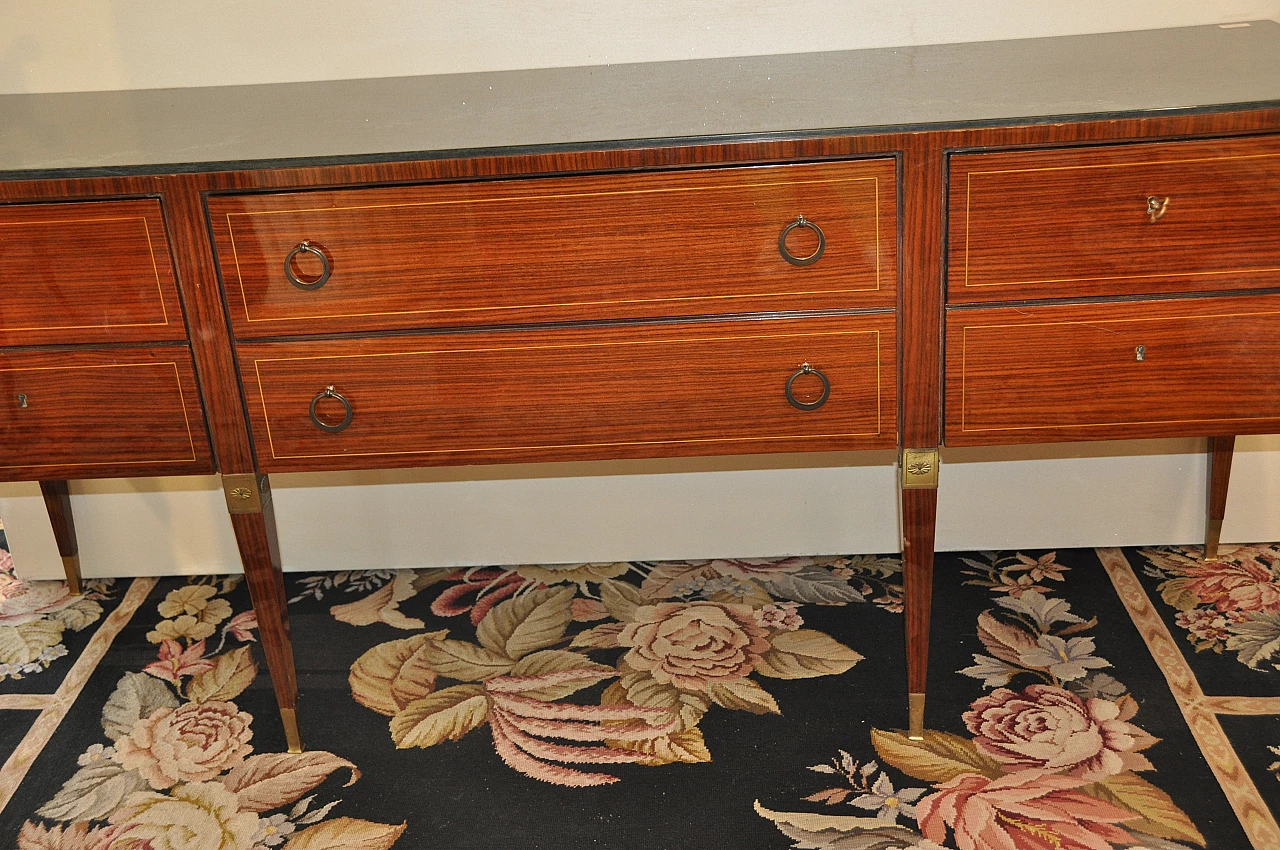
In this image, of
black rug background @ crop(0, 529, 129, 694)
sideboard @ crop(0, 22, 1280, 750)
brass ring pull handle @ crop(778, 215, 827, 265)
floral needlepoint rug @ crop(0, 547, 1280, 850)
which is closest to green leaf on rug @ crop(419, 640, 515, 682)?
floral needlepoint rug @ crop(0, 547, 1280, 850)

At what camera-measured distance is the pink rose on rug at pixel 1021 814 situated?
1.25 metres

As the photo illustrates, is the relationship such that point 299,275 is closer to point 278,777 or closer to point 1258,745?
point 278,777

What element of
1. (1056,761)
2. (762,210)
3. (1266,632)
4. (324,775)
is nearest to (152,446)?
(324,775)

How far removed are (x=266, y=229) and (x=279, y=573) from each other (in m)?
0.45

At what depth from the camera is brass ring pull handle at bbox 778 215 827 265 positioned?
1190 mm

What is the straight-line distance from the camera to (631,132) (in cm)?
119

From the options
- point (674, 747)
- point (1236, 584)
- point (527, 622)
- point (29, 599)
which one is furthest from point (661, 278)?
point (29, 599)

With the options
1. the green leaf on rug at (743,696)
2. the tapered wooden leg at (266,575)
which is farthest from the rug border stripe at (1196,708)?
the tapered wooden leg at (266,575)

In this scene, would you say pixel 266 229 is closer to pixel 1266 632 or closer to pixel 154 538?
pixel 154 538

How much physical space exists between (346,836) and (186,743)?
316 millimetres

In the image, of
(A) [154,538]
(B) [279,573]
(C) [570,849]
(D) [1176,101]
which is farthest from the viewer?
(A) [154,538]

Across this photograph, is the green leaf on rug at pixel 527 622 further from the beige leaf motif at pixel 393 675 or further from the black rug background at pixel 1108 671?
the black rug background at pixel 1108 671

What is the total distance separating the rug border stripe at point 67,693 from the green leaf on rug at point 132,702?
0.19 ft

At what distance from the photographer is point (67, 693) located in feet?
5.35
